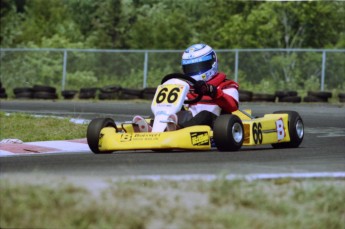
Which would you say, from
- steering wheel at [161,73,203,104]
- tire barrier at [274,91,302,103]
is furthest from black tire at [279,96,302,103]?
steering wheel at [161,73,203,104]

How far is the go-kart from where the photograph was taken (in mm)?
11148

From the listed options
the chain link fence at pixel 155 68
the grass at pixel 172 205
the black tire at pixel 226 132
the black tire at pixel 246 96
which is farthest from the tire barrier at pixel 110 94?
the grass at pixel 172 205

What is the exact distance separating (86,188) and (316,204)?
1633mm

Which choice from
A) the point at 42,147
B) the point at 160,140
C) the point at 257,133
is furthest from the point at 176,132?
the point at 42,147

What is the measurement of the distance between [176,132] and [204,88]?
852 mm

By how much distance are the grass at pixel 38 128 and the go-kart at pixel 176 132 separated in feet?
8.93

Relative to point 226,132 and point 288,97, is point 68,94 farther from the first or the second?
point 226,132

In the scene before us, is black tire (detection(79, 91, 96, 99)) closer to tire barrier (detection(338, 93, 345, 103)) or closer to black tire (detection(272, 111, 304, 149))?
tire barrier (detection(338, 93, 345, 103))

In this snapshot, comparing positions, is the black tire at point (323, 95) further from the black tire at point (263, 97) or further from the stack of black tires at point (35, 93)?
the stack of black tires at point (35, 93)

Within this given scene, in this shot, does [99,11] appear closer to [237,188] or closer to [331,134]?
[331,134]

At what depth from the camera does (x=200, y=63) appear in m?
12.4

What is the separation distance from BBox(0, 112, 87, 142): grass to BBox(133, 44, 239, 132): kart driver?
8.98 feet

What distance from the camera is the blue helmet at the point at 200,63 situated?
12445 mm

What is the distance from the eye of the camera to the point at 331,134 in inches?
618
